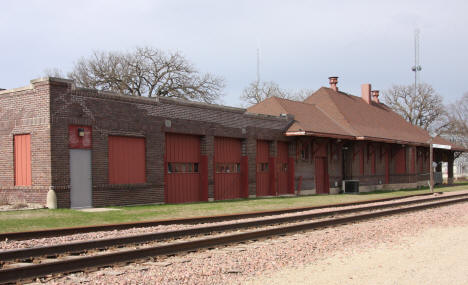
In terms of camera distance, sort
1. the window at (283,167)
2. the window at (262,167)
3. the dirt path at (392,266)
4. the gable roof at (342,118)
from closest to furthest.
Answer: the dirt path at (392,266)
the window at (262,167)
the window at (283,167)
the gable roof at (342,118)

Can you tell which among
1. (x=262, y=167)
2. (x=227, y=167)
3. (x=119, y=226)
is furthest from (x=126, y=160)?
(x=262, y=167)

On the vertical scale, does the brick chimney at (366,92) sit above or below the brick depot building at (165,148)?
above

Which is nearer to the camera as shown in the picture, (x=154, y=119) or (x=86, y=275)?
Answer: (x=86, y=275)

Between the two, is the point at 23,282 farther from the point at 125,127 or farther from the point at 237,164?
the point at 237,164

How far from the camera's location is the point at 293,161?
94.7ft

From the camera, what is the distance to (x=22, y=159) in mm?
18031

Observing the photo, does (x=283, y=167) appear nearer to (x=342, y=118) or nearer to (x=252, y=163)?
(x=252, y=163)

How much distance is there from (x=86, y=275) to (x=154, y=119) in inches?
520

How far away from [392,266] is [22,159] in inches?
546

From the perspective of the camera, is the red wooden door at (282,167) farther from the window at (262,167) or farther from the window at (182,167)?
the window at (182,167)

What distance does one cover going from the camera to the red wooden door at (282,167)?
93.0 feet

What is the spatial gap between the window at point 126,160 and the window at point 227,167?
5114 millimetres

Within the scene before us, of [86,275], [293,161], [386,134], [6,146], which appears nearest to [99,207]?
[6,146]

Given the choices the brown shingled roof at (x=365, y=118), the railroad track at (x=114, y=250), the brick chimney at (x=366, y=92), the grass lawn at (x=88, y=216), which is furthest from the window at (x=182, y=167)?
the brick chimney at (x=366, y=92)
